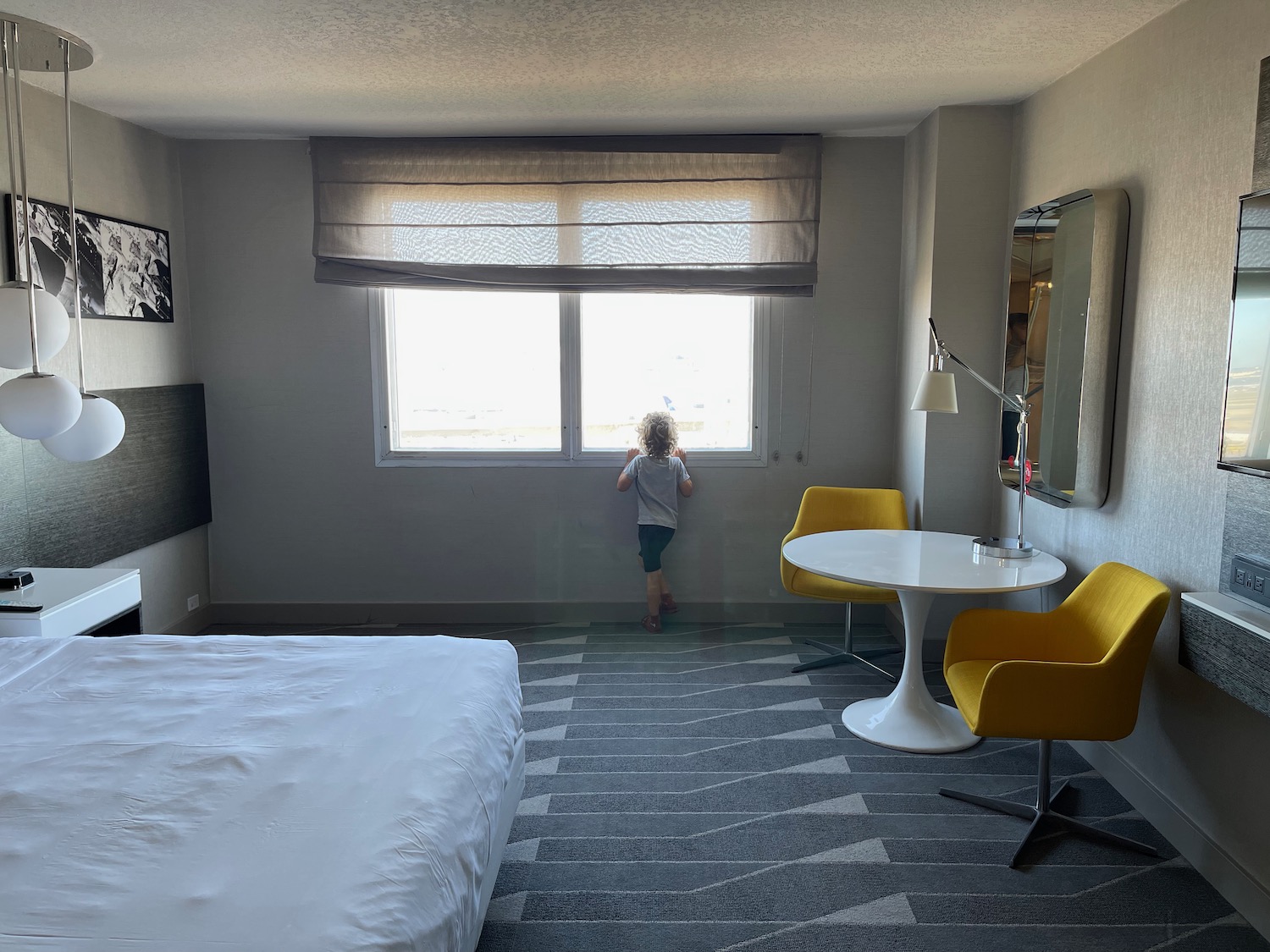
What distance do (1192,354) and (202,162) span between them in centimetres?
458

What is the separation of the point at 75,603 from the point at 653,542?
2595mm

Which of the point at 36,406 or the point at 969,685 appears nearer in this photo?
the point at 36,406

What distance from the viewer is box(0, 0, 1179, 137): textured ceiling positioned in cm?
282

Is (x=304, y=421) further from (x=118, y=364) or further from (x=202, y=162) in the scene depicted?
(x=202, y=162)

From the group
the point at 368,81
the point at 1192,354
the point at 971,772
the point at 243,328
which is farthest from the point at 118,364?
the point at 1192,354

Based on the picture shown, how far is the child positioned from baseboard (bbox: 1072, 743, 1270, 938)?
7.07ft

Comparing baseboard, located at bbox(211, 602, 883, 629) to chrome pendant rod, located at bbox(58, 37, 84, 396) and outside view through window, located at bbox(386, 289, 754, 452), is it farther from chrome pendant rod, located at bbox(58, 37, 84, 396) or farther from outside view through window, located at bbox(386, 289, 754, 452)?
chrome pendant rod, located at bbox(58, 37, 84, 396)

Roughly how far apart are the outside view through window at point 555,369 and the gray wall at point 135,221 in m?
1.13

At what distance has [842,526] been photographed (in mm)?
4480

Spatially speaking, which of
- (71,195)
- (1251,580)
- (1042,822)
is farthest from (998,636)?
(71,195)

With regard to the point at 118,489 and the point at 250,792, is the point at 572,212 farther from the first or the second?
the point at 250,792

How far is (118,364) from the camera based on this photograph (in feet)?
13.6

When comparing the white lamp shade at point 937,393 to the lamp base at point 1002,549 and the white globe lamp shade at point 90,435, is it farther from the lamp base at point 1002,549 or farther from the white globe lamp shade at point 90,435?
the white globe lamp shade at point 90,435

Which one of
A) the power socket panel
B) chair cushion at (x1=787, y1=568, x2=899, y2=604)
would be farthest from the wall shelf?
chair cushion at (x1=787, y1=568, x2=899, y2=604)
